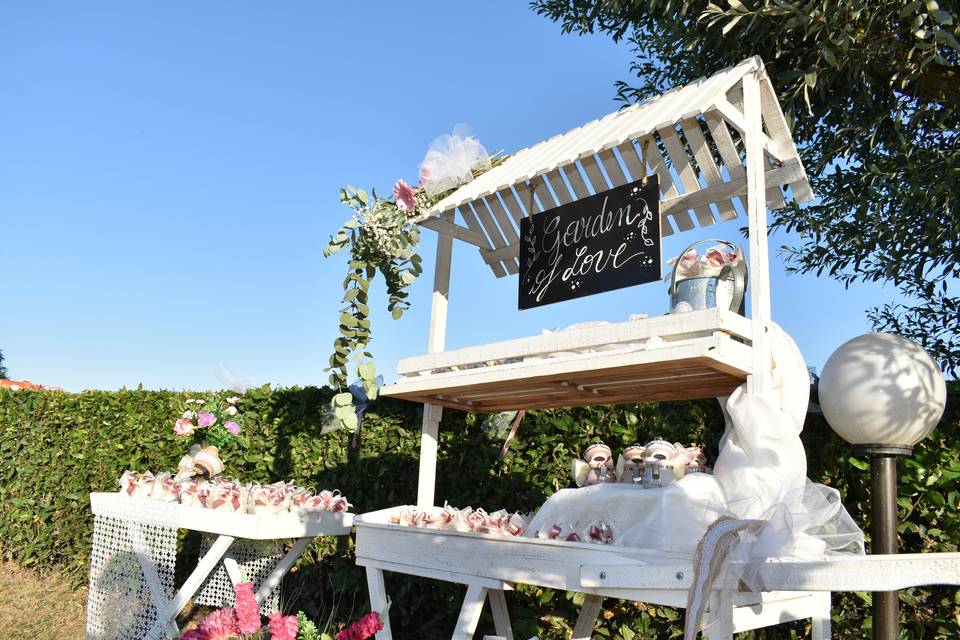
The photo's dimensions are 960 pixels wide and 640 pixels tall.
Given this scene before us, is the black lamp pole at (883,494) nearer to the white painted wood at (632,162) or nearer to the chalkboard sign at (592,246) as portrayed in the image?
the chalkboard sign at (592,246)

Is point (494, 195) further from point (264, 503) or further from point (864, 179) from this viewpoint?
point (864, 179)

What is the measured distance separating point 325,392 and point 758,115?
3.38 m

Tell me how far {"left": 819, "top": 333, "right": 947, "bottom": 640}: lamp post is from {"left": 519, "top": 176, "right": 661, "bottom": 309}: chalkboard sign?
2.38ft

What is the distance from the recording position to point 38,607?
5598 mm

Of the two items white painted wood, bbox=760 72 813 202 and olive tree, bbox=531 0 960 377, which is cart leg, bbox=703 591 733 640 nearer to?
white painted wood, bbox=760 72 813 202

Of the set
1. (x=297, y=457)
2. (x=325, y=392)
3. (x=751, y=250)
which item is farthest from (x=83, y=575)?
(x=751, y=250)

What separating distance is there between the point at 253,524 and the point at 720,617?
2.19 meters

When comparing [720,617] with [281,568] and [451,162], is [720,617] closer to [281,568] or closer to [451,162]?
[451,162]

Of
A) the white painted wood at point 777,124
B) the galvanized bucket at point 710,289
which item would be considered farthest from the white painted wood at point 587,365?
the white painted wood at point 777,124

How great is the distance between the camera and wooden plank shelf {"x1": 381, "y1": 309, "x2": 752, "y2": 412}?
229 cm

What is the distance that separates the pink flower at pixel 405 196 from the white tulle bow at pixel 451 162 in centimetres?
7

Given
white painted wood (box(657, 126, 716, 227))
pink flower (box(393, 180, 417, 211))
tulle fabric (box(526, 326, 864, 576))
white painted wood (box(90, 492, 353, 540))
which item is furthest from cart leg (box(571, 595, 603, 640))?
pink flower (box(393, 180, 417, 211))

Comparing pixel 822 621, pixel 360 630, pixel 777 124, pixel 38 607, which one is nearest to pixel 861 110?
pixel 777 124

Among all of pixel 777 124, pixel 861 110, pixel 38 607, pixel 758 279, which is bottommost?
pixel 38 607
